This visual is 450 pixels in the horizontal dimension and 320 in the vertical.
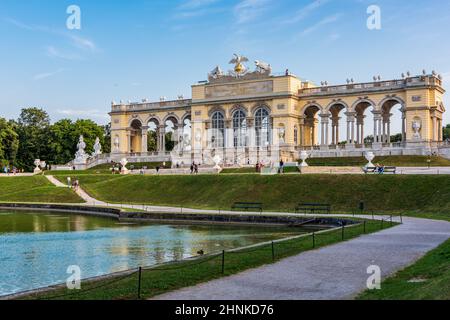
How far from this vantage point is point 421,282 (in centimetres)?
1442

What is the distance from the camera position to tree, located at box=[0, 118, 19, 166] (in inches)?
3819

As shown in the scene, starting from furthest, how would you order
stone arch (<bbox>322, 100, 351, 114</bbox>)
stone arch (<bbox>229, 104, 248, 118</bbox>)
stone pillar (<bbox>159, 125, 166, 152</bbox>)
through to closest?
stone pillar (<bbox>159, 125, 166, 152</bbox>) → stone arch (<bbox>229, 104, 248, 118</bbox>) → stone arch (<bbox>322, 100, 351, 114</bbox>)

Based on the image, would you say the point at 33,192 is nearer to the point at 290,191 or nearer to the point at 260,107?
the point at 290,191

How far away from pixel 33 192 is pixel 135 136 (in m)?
40.1

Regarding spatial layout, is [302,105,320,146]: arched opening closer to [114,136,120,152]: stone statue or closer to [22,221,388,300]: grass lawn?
[114,136,120,152]: stone statue

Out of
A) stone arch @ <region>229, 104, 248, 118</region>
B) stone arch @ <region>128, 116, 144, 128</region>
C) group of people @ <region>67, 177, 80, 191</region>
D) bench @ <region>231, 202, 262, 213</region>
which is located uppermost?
stone arch @ <region>229, 104, 248, 118</region>

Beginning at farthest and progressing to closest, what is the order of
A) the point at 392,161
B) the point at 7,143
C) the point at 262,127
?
the point at 7,143, the point at 262,127, the point at 392,161

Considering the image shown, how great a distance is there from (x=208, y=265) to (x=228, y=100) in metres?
66.3

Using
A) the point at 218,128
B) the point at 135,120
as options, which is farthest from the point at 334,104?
the point at 135,120

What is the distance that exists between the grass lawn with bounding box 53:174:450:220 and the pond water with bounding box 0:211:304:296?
32.9 feet

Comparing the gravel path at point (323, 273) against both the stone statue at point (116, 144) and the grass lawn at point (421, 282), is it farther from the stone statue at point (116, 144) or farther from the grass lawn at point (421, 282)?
the stone statue at point (116, 144)

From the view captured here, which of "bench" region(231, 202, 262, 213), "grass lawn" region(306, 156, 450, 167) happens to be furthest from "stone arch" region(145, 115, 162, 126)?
"bench" region(231, 202, 262, 213)

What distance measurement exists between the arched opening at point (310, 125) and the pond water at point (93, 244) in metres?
47.6

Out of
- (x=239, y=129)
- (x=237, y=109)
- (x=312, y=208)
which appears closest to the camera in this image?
(x=312, y=208)
